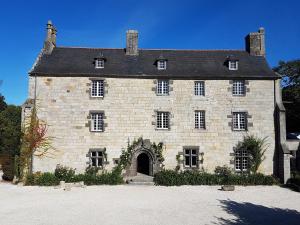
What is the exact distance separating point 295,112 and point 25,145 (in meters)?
31.9

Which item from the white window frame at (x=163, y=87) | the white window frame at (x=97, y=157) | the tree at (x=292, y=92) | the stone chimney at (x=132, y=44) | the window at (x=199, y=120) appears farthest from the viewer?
the tree at (x=292, y=92)

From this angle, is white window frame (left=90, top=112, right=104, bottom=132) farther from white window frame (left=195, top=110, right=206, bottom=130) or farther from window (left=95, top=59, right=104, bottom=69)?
white window frame (left=195, top=110, right=206, bottom=130)

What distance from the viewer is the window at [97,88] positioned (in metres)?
24.9

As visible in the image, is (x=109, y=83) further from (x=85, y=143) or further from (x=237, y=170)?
(x=237, y=170)

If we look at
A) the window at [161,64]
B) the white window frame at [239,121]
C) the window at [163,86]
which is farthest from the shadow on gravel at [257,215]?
the window at [161,64]

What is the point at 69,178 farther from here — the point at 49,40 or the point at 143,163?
the point at 49,40

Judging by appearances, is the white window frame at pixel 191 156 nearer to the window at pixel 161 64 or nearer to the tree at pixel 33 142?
the window at pixel 161 64

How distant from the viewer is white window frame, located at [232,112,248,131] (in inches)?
985

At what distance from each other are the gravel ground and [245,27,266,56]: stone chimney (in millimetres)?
11922

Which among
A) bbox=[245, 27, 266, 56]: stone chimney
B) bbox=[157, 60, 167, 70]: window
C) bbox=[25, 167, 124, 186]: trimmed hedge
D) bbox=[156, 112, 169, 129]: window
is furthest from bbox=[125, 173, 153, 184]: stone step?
bbox=[245, 27, 266, 56]: stone chimney

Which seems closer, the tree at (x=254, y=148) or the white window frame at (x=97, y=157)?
the white window frame at (x=97, y=157)

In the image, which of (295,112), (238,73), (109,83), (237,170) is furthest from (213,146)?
(295,112)

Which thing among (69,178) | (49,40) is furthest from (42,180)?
(49,40)

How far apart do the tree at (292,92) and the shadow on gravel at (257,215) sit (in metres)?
25.1
